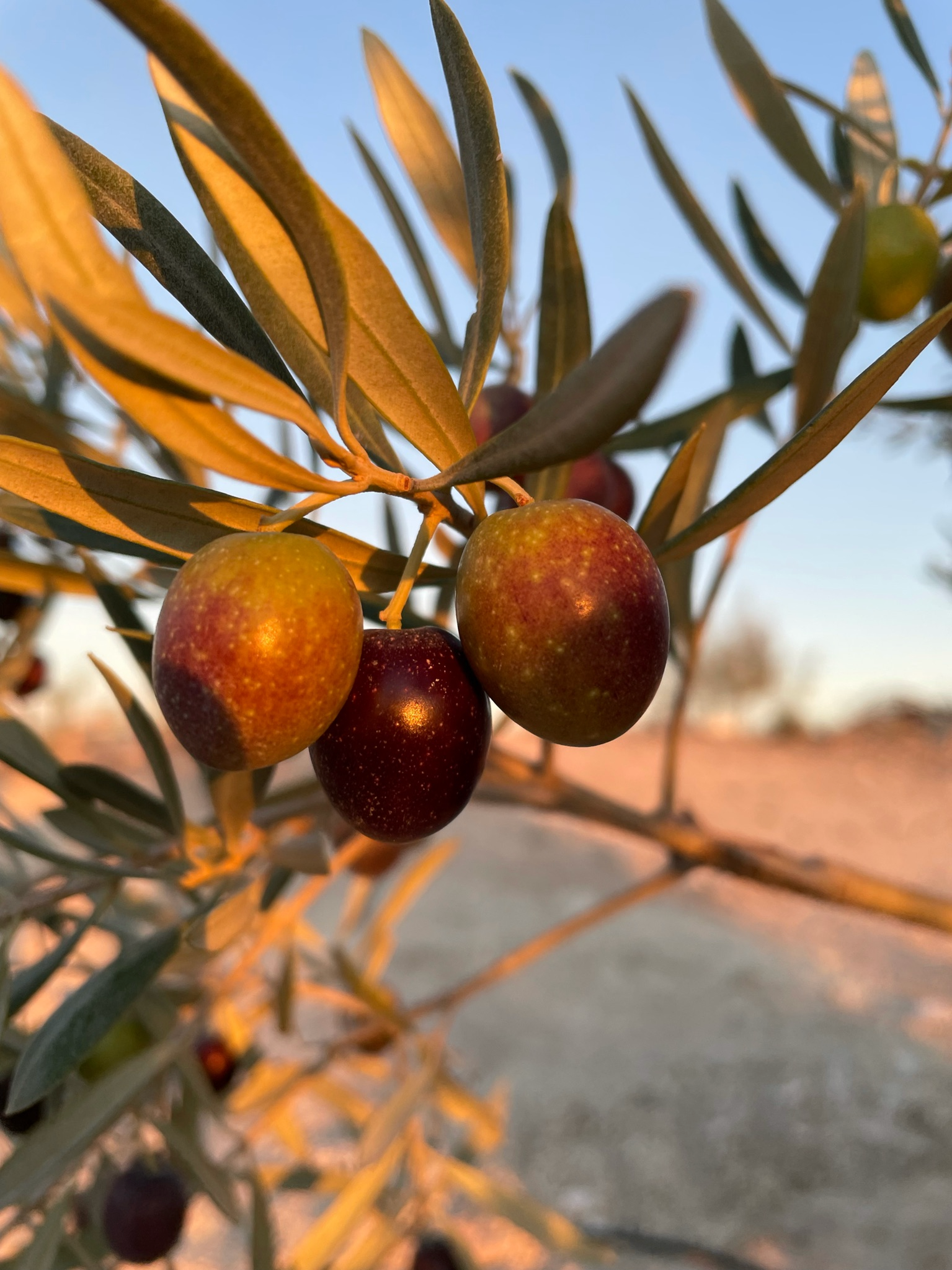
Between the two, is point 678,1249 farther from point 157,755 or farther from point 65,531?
point 65,531

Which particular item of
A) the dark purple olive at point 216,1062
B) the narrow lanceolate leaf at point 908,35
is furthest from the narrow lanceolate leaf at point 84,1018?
the narrow lanceolate leaf at point 908,35

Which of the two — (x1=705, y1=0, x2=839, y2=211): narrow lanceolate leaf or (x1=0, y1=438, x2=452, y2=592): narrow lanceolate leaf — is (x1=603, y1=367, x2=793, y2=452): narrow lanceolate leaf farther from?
(x1=0, y1=438, x2=452, y2=592): narrow lanceolate leaf

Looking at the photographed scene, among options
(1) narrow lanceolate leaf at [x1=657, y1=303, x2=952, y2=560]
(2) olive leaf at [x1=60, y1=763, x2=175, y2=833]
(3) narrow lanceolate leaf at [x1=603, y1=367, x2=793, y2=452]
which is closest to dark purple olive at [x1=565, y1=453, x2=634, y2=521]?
(3) narrow lanceolate leaf at [x1=603, y1=367, x2=793, y2=452]

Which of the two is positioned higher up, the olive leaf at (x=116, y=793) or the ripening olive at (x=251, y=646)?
the ripening olive at (x=251, y=646)

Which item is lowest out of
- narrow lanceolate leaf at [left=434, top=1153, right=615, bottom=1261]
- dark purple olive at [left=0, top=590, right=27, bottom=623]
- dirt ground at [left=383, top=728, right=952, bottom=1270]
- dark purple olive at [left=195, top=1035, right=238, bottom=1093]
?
dirt ground at [left=383, top=728, right=952, bottom=1270]

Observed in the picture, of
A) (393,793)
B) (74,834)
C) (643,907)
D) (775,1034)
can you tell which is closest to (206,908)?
(74,834)

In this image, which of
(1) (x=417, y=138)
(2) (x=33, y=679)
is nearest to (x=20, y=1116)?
(2) (x=33, y=679)

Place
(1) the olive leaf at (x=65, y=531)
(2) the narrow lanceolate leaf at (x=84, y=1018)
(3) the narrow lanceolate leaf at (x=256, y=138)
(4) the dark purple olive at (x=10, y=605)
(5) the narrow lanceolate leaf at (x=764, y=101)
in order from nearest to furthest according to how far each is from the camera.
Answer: (3) the narrow lanceolate leaf at (x=256, y=138), (1) the olive leaf at (x=65, y=531), (2) the narrow lanceolate leaf at (x=84, y=1018), (5) the narrow lanceolate leaf at (x=764, y=101), (4) the dark purple olive at (x=10, y=605)

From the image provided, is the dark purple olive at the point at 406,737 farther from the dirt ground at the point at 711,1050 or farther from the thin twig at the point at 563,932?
the dirt ground at the point at 711,1050
